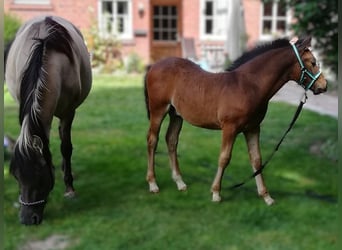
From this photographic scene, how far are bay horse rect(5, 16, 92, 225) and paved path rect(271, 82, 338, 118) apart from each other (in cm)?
498

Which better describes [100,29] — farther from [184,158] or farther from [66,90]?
[66,90]

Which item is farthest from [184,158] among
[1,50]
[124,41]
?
[124,41]

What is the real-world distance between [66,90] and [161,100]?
66cm

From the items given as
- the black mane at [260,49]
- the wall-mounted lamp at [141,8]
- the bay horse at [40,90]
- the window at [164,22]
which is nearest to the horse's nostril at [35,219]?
the bay horse at [40,90]

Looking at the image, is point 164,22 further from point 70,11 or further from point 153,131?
point 153,131

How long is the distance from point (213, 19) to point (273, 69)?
13.4m

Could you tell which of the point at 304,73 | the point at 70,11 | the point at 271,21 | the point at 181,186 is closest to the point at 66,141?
the point at 181,186

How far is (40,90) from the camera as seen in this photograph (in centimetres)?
299

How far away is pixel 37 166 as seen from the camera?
9.59 ft

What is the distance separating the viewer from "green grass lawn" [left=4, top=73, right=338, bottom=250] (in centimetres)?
333

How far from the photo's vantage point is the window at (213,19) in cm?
1553

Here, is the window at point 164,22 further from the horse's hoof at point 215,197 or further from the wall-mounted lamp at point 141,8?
the horse's hoof at point 215,197

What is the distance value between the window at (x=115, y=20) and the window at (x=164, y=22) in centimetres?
83

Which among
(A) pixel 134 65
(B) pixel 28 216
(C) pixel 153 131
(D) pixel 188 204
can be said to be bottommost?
(A) pixel 134 65
